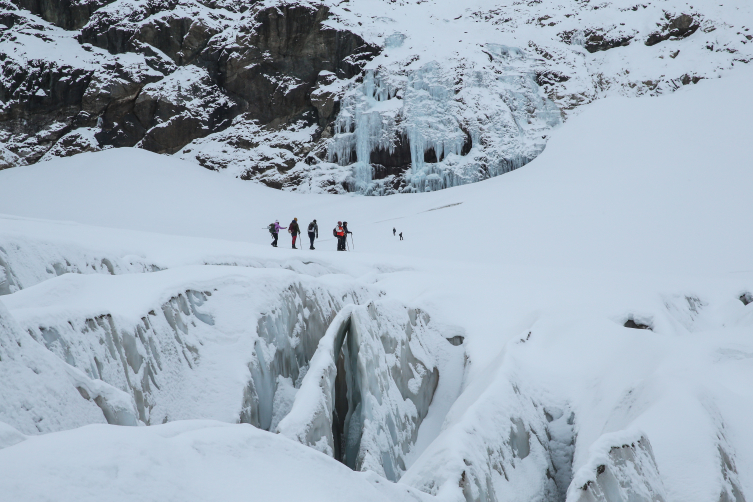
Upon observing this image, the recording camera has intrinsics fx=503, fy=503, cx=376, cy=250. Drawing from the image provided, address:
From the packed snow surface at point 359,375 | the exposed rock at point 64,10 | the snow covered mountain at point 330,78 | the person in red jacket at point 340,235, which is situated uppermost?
the exposed rock at point 64,10

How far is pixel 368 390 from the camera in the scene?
20.0 feet

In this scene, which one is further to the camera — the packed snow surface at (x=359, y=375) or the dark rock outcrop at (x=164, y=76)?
the dark rock outcrop at (x=164, y=76)

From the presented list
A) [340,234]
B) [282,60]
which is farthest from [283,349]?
[282,60]

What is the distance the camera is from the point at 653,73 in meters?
33.7

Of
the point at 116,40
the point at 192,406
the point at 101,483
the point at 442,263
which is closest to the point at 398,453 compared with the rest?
the point at 192,406

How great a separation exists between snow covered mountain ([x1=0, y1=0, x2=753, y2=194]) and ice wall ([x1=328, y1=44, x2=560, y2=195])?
96 millimetres

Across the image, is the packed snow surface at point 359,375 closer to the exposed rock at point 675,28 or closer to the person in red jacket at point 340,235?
the person in red jacket at point 340,235

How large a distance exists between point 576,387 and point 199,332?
449cm

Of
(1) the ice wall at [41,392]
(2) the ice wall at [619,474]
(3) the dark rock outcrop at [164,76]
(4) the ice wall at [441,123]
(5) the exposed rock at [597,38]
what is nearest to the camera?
(1) the ice wall at [41,392]

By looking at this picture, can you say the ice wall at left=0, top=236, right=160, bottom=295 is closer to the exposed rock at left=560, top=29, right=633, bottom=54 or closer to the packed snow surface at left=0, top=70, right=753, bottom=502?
the packed snow surface at left=0, top=70, right=753, bottom=502

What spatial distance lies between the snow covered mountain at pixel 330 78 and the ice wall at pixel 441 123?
10 centimetres

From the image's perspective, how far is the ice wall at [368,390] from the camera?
208 inches

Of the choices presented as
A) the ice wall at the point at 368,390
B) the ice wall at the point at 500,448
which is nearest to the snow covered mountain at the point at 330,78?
the ice wall at the point at 368,390

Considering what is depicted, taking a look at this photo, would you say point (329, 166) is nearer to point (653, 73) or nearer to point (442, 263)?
point (653, 73)
